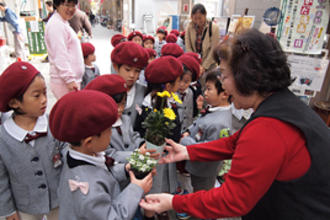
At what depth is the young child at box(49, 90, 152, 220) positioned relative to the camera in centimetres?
96

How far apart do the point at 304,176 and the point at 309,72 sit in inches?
76.9

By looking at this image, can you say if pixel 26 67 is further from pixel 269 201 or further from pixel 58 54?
pixel 269 201

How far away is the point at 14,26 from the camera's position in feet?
20.6

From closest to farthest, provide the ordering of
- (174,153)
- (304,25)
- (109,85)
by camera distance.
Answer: (109,85) < (174,153) < (304,25)

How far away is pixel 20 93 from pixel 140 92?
1016mm

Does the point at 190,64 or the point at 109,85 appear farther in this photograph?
the point at 190,64

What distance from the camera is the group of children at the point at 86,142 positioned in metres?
0.98

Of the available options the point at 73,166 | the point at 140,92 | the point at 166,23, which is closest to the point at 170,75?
the point at 140,92

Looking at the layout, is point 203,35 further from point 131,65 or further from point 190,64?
point 131,65

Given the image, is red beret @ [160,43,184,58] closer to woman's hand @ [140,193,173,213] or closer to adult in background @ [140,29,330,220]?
adult in background @ [140,29,330,220]

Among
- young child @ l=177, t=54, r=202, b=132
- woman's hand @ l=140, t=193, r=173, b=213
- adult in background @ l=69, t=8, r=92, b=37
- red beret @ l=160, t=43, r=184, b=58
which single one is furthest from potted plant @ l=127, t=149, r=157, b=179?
adult in background @ l=69, t=8, r=92, b=37

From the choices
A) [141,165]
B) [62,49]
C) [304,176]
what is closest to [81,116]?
[141,165]

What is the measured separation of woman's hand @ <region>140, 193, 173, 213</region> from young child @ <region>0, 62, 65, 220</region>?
0.63 meters

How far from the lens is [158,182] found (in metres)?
1.77
